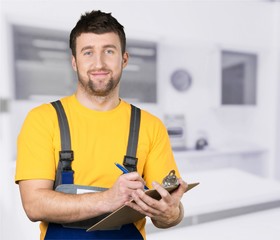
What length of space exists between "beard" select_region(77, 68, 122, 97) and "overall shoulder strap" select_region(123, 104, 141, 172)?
0.14 m

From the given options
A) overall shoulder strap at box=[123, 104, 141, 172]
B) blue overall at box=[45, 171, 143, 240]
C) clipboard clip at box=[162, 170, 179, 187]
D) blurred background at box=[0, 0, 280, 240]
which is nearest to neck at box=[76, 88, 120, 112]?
overall shoulder strap at box=[123, 104, 141, 172]

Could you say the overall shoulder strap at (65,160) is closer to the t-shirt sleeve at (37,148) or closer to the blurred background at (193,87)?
the t-shirt sleeve at (37,148)

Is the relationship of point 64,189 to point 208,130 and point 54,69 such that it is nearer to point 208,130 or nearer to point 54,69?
point 54,69

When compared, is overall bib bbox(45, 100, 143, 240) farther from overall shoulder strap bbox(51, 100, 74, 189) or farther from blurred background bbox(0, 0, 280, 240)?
blurred background bbox(0, 0, 280, 240)

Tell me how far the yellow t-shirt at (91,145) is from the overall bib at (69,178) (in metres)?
0.02

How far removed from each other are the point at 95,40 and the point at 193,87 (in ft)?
10.6

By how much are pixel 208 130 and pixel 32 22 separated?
9.29 feet

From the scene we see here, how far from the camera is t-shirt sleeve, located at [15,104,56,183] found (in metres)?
0.92

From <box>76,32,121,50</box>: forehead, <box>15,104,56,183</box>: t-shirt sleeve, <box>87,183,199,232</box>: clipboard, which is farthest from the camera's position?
<box>76,32,121,50</box>: forehead

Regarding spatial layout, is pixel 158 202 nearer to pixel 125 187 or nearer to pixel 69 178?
pixel 125 187

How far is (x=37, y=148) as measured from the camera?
944mm

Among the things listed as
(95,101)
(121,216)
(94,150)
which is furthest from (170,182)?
(95,101)

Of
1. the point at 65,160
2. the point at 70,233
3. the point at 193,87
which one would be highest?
the point at 193,87

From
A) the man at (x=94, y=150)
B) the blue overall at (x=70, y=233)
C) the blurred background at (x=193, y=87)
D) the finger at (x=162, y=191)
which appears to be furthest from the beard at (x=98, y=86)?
the blurred background at (x=193, y=87)
